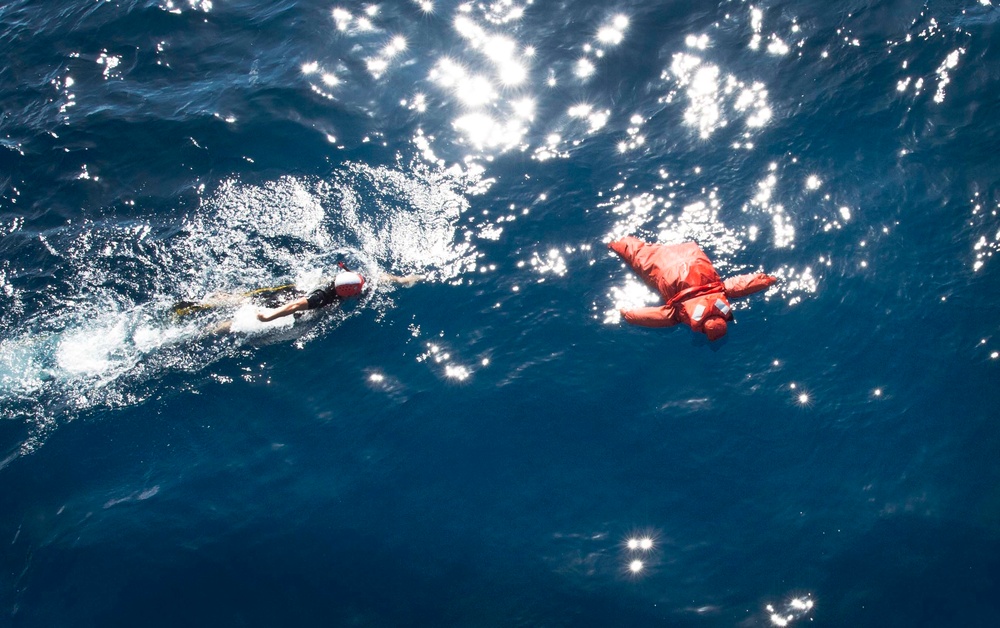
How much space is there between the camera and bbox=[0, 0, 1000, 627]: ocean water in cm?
1080

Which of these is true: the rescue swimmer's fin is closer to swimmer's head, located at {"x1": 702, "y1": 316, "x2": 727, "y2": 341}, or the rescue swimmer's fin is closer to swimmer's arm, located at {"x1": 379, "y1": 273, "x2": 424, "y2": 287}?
swimmer's arm, located at {"x1": 379, "y1": 273, "x2": 424, "y2": 287}

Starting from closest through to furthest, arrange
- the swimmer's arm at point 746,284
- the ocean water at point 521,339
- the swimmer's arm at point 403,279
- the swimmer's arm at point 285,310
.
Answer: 1. the ocean water at point 521,339
2. the swimmer's arm at point 746,284
3. the swimmer's arm at point 285,310
4. the swimmer's arm at point 403,279

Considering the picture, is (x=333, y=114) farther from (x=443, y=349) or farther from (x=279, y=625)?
(x=279, y=625)

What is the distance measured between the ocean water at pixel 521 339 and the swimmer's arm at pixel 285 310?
42cm

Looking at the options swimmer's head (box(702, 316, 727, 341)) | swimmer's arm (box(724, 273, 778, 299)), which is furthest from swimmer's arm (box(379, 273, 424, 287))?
swimmer's arm (box(724, 273, 778, 299))

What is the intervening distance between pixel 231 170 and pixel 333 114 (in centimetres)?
271

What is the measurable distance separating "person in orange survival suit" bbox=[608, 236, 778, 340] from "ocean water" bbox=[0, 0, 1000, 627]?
1.66 ft

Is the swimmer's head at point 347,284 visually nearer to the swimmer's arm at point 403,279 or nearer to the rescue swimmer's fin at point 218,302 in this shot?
the swimmer's arm at point 403,279

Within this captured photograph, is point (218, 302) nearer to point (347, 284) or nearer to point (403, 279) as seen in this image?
point (347, 284)

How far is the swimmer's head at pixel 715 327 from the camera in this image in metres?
11.2

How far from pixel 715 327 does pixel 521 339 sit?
3.59m

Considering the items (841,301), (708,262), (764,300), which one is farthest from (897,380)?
(708,262)

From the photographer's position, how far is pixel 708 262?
12.0m

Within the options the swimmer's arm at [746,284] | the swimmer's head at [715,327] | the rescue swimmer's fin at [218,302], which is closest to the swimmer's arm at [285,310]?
the rescue swimmer's fin at [218,302]
